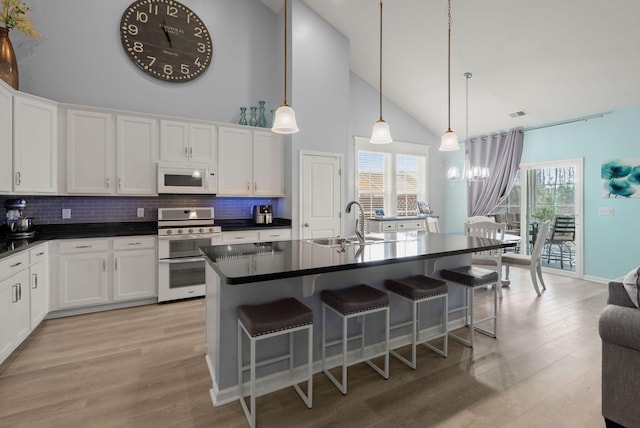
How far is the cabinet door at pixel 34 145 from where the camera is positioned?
308 centimetres

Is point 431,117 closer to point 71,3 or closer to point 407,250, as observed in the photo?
point 407,250

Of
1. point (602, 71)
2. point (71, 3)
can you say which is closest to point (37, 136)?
point (71, 3)

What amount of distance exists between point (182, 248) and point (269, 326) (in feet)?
8.79

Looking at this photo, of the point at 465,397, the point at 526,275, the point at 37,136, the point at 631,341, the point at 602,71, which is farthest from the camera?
the point at 526,275

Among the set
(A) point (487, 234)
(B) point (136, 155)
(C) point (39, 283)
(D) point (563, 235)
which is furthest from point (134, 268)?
(D) point (563, 235)

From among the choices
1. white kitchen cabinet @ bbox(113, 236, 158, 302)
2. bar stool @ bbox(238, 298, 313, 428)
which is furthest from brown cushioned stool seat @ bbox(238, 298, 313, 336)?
white kitchen cabinet @ bbox(113, 236, 158, 302)

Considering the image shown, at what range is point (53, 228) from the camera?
3791 millimetres

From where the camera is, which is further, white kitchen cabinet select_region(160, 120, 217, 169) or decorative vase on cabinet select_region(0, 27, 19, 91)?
white kitchen cabinet select_region(160, 120, 217, 169)

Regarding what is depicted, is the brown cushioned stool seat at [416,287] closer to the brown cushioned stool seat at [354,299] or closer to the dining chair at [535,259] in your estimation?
the brown cushioned stool seat at [354,299]

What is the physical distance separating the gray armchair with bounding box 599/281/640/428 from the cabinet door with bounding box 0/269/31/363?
4008 millimetres

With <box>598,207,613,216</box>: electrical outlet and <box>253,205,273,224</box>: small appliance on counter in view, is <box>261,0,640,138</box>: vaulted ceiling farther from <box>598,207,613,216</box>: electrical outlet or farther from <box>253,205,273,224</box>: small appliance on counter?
<box>253,205,273,224</box>: small appliance on counter

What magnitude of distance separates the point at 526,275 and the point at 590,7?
3.85m

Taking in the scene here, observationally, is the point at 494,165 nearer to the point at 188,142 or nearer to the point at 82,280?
the point at 188,142

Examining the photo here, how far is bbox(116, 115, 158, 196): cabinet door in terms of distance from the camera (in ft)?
12.8
